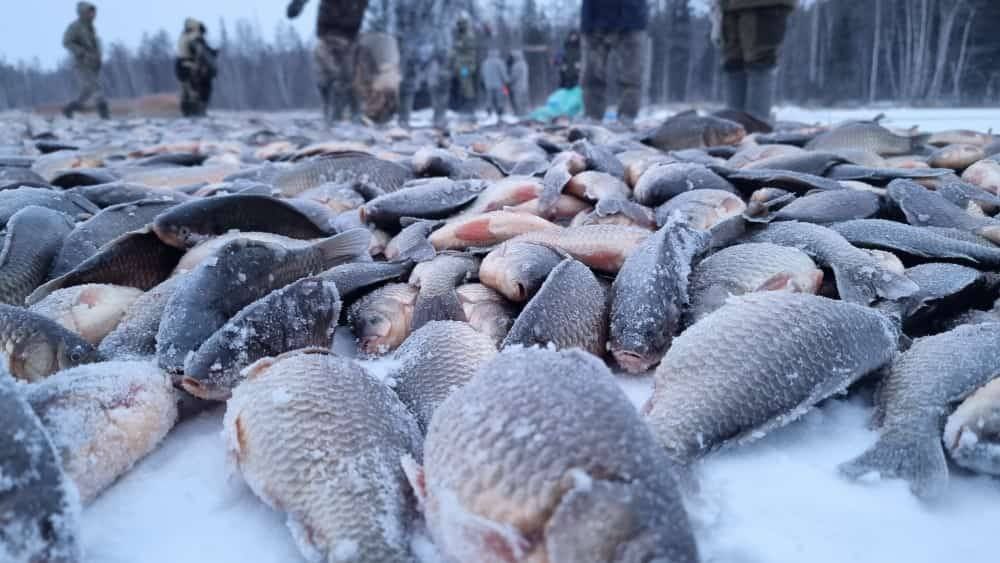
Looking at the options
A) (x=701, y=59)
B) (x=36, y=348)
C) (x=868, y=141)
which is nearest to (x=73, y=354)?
(x=36, y=348)

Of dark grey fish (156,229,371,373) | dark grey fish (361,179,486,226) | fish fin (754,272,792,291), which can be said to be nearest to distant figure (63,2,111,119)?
dark grey fish (361,179,486,226)

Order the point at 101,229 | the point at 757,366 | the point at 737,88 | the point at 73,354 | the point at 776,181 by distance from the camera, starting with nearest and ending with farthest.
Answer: the point at 757,366
the point at 73,354
the point at 101,229
the point at 776,181
the point at 737,88

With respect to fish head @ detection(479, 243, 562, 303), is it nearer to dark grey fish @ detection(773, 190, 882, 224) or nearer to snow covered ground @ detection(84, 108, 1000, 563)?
snow covered ground @ detection(84, 108, 1000, 563)

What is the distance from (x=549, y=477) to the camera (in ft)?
2.25

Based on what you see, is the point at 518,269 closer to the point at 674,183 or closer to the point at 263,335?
the point at 263,335

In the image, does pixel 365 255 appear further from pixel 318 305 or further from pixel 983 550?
pixel 983 550

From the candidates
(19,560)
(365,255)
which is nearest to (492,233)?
(365,255)

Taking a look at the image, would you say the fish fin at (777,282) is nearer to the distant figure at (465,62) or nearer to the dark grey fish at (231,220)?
the dark grey fish at (231,220)

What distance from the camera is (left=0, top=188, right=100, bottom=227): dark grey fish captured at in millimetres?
2395

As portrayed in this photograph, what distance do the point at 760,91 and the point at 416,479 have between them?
663cm

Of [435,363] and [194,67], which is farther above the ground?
[194,67]

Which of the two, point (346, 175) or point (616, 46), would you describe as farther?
point (616, 46)

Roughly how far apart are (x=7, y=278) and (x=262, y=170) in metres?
1.87

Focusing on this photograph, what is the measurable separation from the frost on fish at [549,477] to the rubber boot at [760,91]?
631cm
